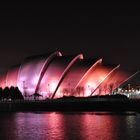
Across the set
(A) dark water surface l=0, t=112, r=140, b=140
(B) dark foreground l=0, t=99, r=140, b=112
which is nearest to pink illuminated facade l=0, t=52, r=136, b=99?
(B) dark foreground l=0, t=99, r=140, b=112

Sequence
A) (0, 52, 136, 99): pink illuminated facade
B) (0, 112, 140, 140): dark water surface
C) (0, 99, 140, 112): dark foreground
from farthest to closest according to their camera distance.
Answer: (0, 52, 136, 99): pink illuminated facade < (0, 99, 140, 112): dark foreground < (0, 112, 140, 140): dark water surface

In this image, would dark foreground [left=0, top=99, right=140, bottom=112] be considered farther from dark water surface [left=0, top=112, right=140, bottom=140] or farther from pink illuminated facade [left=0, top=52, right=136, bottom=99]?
dark water surface [left=0, top=112, right=140, bottom=140]

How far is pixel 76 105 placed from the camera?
66375 mm

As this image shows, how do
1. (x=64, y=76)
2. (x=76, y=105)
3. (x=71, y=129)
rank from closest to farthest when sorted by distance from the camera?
(x=71, y=129) → (x=76, y=105) → (x=64, y=76)

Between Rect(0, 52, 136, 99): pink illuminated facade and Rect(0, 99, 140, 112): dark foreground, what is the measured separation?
38.0ft

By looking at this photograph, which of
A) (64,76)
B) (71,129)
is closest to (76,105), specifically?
(64,76)

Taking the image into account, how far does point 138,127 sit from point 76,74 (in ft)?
132

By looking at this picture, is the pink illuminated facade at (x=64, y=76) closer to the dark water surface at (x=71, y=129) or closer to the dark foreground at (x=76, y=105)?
the dark foreground at (x=76, y=105)

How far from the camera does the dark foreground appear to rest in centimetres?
6406

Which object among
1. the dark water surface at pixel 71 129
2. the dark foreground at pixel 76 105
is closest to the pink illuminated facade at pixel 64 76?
the dark foreground at pixel 76 105

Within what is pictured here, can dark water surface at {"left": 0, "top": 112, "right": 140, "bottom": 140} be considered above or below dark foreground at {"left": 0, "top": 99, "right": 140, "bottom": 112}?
below

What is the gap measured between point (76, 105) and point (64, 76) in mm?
15661

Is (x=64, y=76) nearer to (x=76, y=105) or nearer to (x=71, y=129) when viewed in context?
(x=76, y=105)

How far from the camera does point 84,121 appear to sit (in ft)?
153
